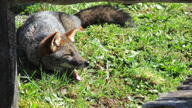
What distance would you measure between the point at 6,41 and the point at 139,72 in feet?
8.72

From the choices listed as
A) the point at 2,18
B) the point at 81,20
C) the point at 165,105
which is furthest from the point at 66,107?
the point at 81,20

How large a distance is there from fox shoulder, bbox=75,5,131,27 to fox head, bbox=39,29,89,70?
161 cm

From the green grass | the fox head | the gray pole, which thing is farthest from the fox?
the gray pole

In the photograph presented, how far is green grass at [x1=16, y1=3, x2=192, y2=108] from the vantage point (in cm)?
472

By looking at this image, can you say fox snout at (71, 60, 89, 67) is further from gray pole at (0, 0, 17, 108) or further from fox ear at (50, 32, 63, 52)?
gray pole at (0, 0, 17, 108)

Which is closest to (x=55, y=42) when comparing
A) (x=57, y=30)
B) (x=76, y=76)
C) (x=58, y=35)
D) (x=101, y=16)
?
(x=58, y=35)

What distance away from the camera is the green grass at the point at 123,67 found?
4.72 m

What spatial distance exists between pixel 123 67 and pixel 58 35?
1.08 m

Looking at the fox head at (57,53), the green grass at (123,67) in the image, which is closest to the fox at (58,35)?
the fox head at (57,53)

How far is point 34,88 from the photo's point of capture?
4.74 meters

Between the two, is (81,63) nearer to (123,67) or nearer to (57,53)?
(57,53)

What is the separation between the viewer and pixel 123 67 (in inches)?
217

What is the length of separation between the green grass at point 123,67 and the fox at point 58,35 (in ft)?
0.66

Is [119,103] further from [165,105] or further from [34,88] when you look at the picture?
[165,105]
